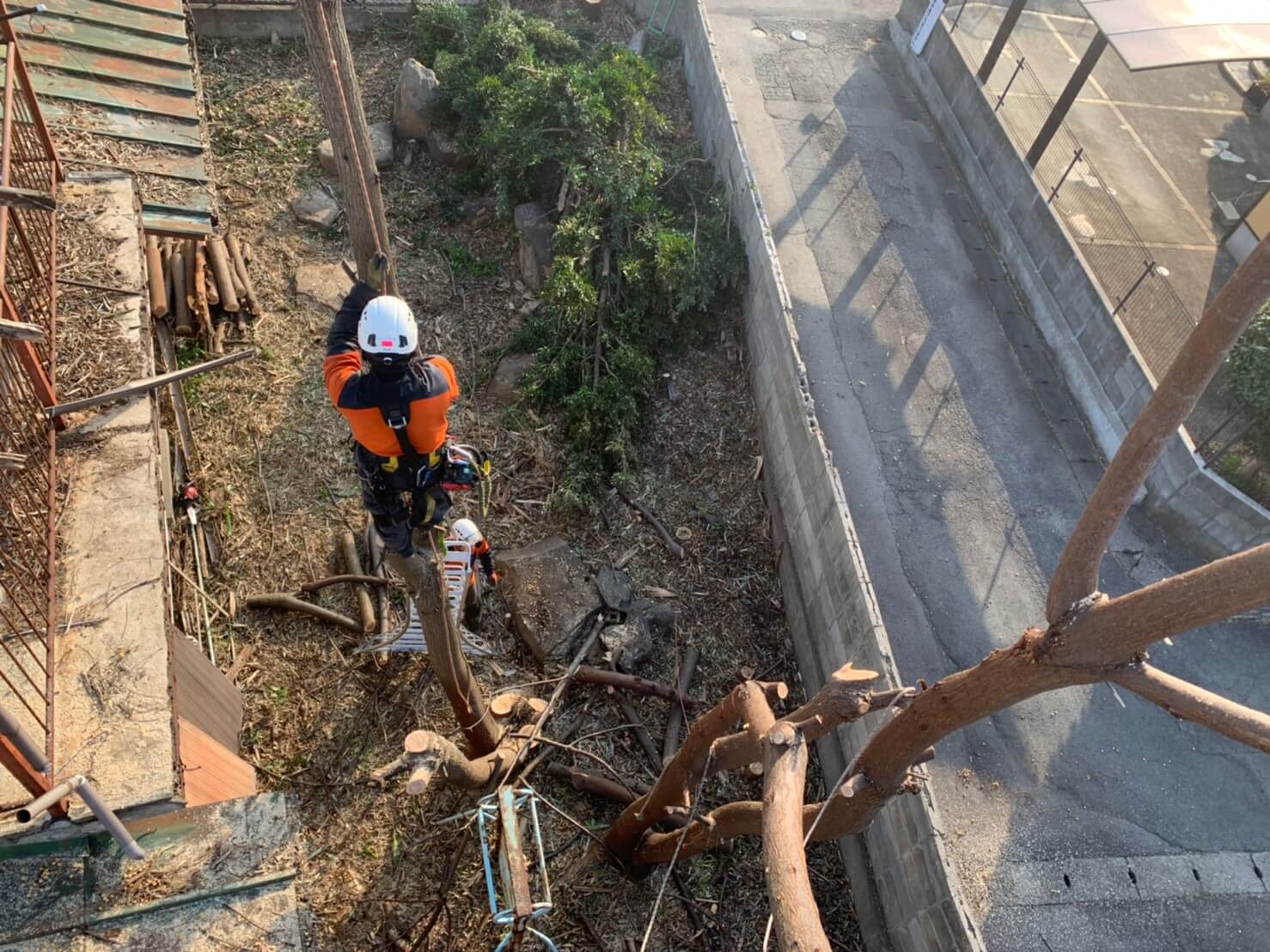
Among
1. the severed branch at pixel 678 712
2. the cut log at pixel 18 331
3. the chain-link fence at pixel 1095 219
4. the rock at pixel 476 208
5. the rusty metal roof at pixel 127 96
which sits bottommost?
the severed branch at pixel 678 712

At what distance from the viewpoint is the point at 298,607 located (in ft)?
27.3

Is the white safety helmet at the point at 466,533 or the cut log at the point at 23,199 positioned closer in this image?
the cut log at the point at 23,199

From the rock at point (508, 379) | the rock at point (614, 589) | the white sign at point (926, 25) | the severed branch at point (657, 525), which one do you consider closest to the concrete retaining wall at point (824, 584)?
the severed branch at point (657, 525)

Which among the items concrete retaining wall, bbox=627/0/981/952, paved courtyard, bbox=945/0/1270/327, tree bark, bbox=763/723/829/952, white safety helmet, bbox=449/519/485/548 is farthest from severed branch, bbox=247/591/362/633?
paved courtyard, bbox=945/0/1270/327

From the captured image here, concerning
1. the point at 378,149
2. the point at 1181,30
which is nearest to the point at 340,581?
the point at 378,149

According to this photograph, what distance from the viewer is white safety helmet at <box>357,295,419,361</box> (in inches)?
194

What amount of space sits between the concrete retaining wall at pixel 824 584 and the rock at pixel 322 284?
5832mm

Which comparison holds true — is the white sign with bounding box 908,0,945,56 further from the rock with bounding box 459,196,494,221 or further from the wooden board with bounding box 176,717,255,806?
the wooden board with bounding box 176,717,255,806

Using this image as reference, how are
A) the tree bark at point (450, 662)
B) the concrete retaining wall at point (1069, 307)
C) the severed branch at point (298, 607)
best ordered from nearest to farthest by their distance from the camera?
the tree bark at point (450, 662)
the severed branch at point (298, 607)
the concrete retaining wall at point (1069, 307)

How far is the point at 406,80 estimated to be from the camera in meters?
13.1

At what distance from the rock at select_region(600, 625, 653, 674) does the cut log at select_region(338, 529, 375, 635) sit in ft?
7.95

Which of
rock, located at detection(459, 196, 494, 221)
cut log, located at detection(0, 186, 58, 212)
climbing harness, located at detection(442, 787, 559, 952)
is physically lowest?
rock, located at detection(459, 196, 494, 221)

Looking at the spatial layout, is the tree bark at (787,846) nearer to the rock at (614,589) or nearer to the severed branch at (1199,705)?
the severed branch at (1199,705)

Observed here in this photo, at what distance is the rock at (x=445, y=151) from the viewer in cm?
1309
